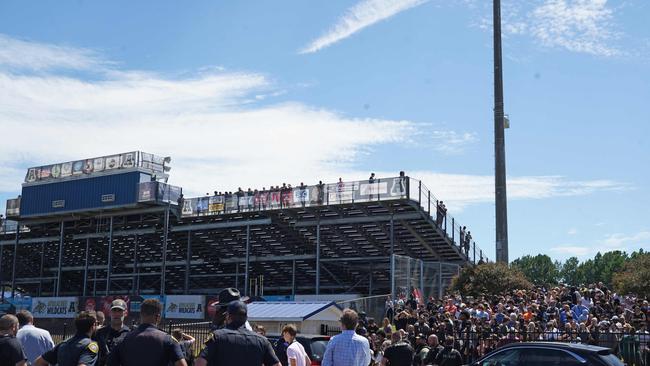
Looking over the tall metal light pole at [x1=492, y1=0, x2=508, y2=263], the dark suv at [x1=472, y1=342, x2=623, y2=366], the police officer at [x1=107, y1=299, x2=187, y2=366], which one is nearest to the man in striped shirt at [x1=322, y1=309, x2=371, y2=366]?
the police officer at [x1=107, y1=299, x2=187, y2=366]

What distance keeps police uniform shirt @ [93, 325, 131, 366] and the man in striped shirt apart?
2280 millimetres

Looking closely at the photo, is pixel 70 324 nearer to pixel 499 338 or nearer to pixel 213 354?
pixel 499 338

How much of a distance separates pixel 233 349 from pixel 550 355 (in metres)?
6.57

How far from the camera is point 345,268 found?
150 ft

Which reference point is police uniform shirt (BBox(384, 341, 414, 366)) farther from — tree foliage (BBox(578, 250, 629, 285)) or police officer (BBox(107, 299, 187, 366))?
tree foliage (BBox(578, 250, 629, 285))

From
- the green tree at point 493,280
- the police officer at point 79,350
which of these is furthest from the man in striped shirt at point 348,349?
the green tree at point 493,280

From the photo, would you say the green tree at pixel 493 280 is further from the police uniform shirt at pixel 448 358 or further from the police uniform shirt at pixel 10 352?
the police uniform shirt at pixel 10 352

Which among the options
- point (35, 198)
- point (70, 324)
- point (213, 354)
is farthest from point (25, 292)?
point (213, 354)

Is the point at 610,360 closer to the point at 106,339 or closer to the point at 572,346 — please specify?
the point at 572,346

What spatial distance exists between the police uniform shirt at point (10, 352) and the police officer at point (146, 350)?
7.57 feet

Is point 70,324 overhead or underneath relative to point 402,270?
underneath

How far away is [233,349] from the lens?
5.76 m

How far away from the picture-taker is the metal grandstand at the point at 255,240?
1501 inches

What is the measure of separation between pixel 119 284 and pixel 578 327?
49505mm
